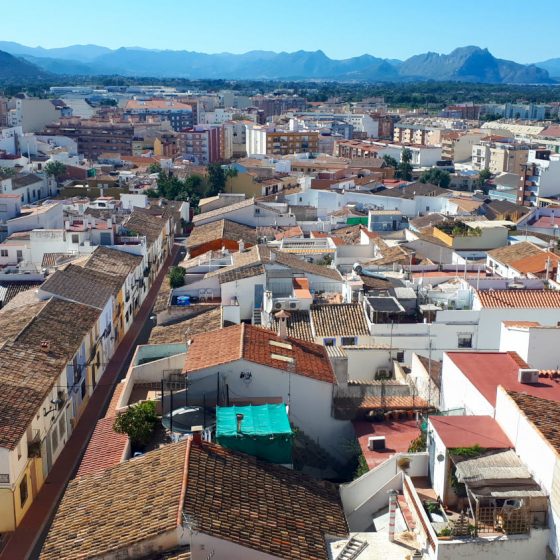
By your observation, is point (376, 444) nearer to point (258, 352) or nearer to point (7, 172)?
point (258, 352)

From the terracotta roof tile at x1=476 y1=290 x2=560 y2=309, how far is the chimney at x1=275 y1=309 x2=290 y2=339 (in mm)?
7418

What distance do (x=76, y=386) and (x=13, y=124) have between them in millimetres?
109716

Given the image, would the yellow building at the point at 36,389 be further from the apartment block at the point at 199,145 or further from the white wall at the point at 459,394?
the apartment block at the point at 199,145

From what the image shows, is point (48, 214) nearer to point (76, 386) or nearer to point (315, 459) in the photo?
point (76, 386)

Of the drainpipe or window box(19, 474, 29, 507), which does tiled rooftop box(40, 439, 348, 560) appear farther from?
window box(19, 474, 29, 507)

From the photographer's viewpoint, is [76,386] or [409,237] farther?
[409,237]

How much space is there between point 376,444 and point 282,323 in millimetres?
6373

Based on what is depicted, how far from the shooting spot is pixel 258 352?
2169 cm

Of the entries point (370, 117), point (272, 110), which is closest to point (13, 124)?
point (370, 117)

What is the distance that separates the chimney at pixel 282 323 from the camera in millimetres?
24508

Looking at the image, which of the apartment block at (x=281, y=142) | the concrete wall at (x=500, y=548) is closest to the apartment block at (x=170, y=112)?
the apartment block at (x=281, y=142)

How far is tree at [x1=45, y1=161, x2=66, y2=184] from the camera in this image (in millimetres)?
76000

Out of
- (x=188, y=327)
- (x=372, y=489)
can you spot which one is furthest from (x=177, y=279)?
(x=372, y=489)

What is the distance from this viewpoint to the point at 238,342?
22.2 meters
